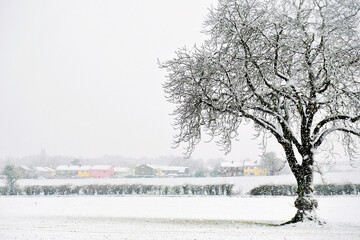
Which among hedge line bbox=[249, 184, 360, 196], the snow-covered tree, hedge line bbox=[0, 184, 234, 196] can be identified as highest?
the snow-covered tree

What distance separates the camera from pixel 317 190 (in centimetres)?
3972

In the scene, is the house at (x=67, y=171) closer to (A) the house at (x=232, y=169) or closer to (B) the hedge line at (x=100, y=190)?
(A) the house at (x=232, y=169)

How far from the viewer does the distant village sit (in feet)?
310

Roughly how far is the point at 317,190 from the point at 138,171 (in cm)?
8211

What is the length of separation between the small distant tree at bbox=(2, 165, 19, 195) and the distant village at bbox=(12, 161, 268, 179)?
140 feet

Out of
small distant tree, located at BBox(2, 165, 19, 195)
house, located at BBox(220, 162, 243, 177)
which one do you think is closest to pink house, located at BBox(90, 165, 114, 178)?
house, located at BBox(220, 162, 243, 177)

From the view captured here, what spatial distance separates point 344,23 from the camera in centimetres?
1320

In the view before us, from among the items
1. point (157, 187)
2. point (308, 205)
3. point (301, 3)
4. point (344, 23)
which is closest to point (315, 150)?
point (308, 205)

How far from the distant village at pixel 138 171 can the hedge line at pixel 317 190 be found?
1846 inches

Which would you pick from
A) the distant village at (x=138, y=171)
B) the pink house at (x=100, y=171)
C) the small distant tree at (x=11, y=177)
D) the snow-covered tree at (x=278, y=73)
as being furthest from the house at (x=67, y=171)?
the snow-covered tree at (x=278, y=73)

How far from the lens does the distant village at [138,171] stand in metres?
94.6

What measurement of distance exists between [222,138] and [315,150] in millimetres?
3932

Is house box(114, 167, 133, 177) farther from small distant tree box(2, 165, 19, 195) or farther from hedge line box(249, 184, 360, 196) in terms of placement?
hedge line box(249, 184, 360, 196)

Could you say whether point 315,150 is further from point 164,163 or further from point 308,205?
point 164,163
